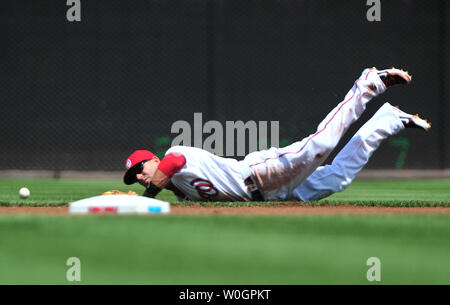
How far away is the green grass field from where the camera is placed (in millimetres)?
2508

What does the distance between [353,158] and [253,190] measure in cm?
88

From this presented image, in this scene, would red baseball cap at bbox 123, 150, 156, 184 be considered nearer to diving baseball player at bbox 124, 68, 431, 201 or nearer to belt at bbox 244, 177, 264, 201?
diving baseball player at bbox 124, 68, 431, 201

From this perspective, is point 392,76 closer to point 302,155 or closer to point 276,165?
point 302,155

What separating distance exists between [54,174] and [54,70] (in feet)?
4.89

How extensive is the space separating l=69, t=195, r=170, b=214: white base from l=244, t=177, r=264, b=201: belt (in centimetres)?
98

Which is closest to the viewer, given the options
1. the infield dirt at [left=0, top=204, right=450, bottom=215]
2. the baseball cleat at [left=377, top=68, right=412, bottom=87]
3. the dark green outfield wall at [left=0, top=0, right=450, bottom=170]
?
the infield dirt at [left=0, top=204, right=450, bottom=215]

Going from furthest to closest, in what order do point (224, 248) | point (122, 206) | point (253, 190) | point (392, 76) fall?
1. point (392, 76)
2. point (253, 190)
3. point (122, 206)
4. point (224, 248)

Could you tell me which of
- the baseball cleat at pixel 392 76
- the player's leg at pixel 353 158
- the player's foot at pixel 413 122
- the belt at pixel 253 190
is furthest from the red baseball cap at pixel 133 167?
the player's foot at pixel 413 122

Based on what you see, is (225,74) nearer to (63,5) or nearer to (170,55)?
(170,55)

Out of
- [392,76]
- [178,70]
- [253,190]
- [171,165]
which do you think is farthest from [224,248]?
[178,70]

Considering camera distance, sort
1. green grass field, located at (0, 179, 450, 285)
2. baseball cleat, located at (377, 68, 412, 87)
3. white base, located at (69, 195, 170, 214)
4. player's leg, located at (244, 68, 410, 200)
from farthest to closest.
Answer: baseball cleat, located at (377, 68, 412, 87)
player's leg, located at (244, 68, 410, 200)
white base, located at (69, 195, 170, 214)
green grass field, located at (0, 179, 450, 285)

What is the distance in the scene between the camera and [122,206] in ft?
14.0

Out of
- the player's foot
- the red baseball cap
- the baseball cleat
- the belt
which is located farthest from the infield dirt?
the baseball cleat

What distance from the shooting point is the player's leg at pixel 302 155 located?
5.11 m
